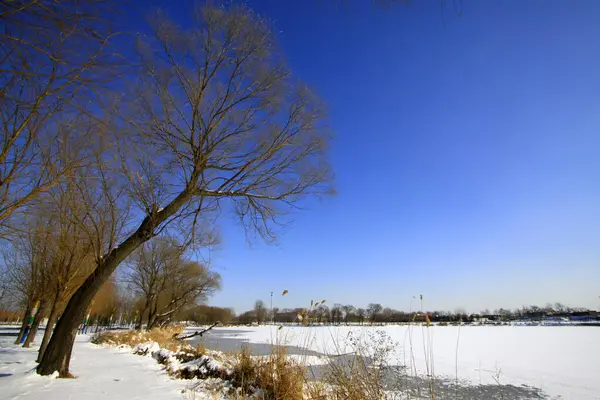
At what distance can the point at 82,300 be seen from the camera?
5.70m

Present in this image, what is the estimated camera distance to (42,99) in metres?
2.41

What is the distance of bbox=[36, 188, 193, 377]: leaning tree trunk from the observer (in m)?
5.33

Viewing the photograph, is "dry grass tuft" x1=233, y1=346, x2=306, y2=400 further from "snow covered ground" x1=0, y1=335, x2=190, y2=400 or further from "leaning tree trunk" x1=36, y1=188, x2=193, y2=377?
"leaning tree trunk" x1=36, y1=188, x2=193, y2=377

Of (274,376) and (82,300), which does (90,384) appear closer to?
(82,300)

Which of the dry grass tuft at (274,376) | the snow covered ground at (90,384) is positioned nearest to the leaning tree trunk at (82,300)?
the snow covered ground at (90,384)

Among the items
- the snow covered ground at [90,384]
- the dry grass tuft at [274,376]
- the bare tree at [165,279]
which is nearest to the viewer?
the snow covered ground at [90,384]

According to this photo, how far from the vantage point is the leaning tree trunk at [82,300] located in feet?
17.5

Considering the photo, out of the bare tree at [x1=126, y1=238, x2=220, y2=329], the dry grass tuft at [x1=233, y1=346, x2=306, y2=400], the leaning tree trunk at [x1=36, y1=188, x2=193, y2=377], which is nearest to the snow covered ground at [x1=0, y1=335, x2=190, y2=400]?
the leaning tree trunk at [x1=36, y1=188, x2=193, y2=377]

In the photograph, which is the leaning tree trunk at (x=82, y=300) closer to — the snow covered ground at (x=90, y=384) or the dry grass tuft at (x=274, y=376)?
the snow covered ground at (x=90, y=384)

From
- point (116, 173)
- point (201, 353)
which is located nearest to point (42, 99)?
point (116, 173)

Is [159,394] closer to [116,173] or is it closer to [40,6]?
[116,173]

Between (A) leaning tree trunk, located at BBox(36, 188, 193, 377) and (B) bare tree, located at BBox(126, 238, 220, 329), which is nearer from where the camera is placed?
(A) leaning tree trunk, located at BBox(36, 188, 193, 377)

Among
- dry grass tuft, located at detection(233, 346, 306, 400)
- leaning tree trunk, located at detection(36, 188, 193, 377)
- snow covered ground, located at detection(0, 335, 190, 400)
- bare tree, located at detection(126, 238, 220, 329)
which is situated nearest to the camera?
snow covered ground, located at detection(0, 335, 190, 400)

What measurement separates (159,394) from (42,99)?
4.41 m
